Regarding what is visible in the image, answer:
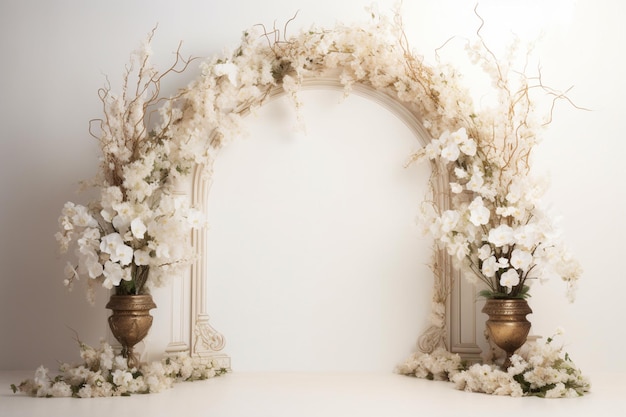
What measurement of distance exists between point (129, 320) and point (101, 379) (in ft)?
0.93

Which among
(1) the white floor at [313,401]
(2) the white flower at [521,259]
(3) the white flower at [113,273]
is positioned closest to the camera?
(1) the white floor at [313,401]

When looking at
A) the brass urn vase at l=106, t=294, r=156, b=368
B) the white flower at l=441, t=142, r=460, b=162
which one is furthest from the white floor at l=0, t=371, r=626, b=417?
the white flower at l=441, t=142, r=460, b=162

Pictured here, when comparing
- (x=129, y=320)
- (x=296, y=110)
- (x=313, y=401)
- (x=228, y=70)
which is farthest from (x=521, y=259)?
(x=129, y=320)

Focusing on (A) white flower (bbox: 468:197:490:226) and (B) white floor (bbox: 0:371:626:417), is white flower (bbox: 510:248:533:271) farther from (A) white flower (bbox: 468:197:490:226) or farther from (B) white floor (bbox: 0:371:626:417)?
(B) white floor (bbox: 0:371:626:417)

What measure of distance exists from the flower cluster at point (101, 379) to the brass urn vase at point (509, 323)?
4.46 ft

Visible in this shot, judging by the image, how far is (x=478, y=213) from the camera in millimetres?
3383

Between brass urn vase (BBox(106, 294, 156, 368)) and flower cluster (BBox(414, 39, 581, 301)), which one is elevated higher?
flower cluster (BBox(414, 39, 581, 301))

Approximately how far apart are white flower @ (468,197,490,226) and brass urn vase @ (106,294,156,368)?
1381mm

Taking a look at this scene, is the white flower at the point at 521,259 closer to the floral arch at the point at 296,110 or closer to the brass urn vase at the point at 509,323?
the floral arch at the point at 296,110

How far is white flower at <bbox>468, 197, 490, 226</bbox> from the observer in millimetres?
3373

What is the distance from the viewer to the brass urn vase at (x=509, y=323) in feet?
11.1

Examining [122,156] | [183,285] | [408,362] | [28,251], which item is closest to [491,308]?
[408,362]

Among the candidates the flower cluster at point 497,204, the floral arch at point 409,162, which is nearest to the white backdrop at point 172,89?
the floral arch at point 409,162

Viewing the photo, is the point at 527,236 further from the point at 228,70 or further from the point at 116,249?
the point at 116,249
